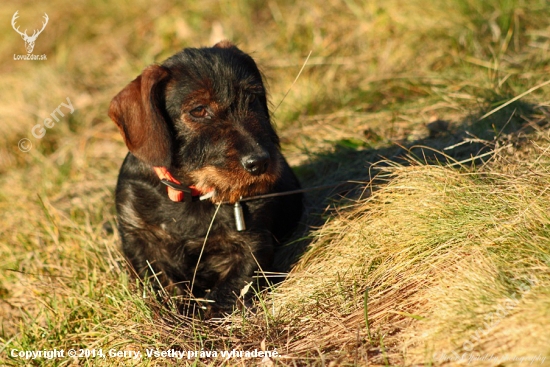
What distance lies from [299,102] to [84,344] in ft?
12.4

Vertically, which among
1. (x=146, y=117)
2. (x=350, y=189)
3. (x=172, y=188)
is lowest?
(x=350, y=189)

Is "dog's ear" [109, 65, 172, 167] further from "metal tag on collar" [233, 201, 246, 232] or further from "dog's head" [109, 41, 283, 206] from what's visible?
"metal tag on collar" [233, 201, 246, 232]

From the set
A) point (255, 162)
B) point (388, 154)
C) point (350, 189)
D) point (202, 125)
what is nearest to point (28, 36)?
point (388, 154)

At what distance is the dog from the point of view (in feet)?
12.3

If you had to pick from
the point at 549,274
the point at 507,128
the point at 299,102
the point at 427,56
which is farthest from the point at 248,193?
the point at 427,56

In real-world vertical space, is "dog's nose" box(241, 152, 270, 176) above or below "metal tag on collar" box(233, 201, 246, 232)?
above

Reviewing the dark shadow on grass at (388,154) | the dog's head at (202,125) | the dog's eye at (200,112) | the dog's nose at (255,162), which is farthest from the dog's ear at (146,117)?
the dark shadow on grass at (388,154)

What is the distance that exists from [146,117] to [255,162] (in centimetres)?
74

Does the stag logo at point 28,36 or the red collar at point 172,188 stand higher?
the stag logo at point 28,36

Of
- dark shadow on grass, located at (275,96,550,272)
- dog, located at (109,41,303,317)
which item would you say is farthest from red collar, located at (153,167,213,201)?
dark shadow on grass, located at (275,96,550,272)

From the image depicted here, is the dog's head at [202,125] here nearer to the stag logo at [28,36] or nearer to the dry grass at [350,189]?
the dry grass at [350,189]

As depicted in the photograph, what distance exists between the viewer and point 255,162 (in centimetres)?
364

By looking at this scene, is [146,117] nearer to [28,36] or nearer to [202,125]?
[202,125]

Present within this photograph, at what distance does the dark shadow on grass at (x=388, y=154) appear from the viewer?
183 inches
